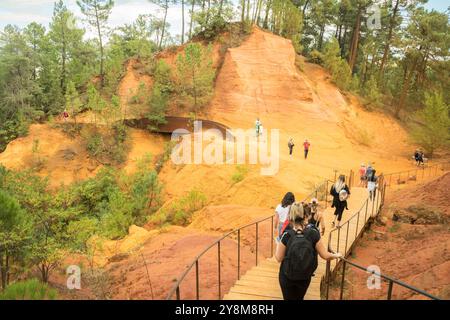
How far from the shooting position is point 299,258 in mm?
4867

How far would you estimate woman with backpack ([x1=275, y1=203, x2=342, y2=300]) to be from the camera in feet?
16.0

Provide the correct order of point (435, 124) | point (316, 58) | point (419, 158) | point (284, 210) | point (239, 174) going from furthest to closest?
point (316, 58) → point (435, 124) → point (419, 158) → point (239, 174) → point (284, 210)

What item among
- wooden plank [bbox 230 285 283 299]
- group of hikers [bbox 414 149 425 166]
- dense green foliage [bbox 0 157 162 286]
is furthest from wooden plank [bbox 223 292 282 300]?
group of hikers [bbox 414 149 425 166]

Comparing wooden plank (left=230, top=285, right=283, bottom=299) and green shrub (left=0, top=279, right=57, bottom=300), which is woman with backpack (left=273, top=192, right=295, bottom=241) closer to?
wooden plank (left=230, top=285, right=283, bottom=299)

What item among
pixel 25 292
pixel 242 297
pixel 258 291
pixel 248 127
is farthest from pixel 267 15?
pixel 25 292

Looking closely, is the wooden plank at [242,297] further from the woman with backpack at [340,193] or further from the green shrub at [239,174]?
the green shrub at [239,174]

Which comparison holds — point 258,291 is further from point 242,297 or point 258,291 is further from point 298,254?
point 298,254

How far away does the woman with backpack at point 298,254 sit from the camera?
4891 mm

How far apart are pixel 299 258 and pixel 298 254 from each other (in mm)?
54

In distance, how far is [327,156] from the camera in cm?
2753

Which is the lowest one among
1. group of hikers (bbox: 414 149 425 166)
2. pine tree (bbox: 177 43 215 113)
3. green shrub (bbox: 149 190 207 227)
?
green shrub (bbox: 149 190 207 227)

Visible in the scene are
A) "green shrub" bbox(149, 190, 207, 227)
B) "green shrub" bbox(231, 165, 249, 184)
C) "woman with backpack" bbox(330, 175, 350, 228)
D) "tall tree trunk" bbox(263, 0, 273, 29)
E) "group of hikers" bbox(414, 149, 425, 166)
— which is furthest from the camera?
"tall tree trunk" bbox(263, 0, 273, 29)
